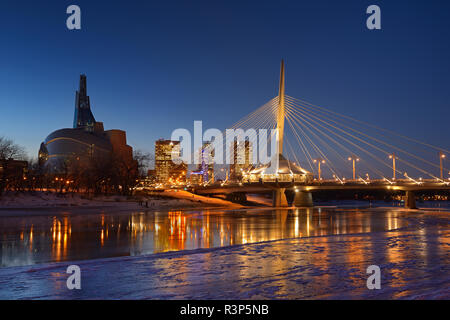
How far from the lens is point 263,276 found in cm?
913

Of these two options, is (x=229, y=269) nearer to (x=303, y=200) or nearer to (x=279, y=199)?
(x=279, y=199)

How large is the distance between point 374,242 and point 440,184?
54.1m

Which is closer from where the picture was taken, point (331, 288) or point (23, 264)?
point (331, 288)

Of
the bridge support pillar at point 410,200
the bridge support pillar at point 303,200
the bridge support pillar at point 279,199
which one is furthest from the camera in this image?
the bridge support pillar at point 303,200

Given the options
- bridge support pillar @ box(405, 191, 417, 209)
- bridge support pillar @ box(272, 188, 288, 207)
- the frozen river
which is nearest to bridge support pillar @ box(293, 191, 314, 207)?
bridge support pillar @ box(272, 188, 288, 207)

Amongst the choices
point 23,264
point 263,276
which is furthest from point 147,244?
point 263,276

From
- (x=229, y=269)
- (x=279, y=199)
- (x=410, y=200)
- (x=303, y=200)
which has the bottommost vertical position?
(x=303, y=200)

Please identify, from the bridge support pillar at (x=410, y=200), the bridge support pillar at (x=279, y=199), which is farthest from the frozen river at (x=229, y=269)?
the bridge support pillar at (x=279, y=199)

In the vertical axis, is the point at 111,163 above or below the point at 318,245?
above

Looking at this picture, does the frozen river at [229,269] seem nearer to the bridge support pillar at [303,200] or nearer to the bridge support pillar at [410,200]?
the bridge support pillar at [410,200]

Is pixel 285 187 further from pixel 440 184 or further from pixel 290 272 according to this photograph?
pixel 290 272

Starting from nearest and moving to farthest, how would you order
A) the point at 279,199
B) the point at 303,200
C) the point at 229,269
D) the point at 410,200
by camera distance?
the point at 229,269, the point at 410,200, the point at 279,199, the point at 303,200

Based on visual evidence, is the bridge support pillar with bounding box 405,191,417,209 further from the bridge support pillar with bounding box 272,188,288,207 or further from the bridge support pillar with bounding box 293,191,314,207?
the bridge support pillar with bounding box 272,188,288,207

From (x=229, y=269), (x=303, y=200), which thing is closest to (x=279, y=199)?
(x=303, y=200)
